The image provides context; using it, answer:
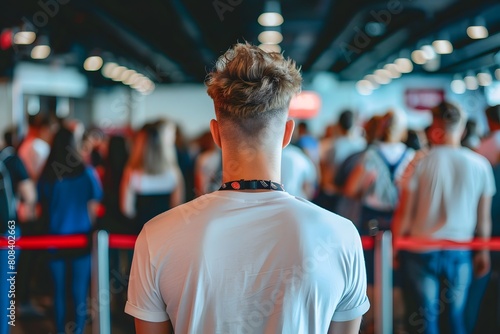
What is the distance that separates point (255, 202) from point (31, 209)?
4015 mm

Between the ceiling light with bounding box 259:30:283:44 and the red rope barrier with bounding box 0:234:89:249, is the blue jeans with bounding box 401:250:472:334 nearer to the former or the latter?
the red rope barrier with bounding box 0:234:89:249

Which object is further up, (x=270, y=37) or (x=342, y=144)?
(x=270, y=37)

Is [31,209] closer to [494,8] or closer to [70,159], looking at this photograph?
[70,159]

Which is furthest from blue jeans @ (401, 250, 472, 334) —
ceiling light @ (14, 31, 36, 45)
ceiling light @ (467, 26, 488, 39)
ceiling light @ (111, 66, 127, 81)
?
ceiling light @ (111, 66, 127, 81)

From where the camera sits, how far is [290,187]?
4312 millimetres

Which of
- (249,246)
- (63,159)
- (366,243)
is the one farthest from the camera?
(63,159)

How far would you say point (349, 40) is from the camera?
13555mm

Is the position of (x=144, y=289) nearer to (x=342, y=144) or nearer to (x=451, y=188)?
(x=451, y=188)

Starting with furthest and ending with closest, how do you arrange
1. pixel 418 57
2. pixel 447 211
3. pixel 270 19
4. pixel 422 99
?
pixel 418 57 < pixel 422 99 < pixel 270 19 < pixel 447 211

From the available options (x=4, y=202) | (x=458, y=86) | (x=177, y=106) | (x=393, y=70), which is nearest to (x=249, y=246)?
(x=4, y=202)

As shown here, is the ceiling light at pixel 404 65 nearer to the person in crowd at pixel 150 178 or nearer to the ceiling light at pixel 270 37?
the ceiling light at pixel 270 37

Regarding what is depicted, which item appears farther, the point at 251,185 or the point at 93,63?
the point at 93,63

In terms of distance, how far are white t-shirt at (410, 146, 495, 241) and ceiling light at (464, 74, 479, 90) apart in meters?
17.8

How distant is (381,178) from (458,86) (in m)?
19.7
